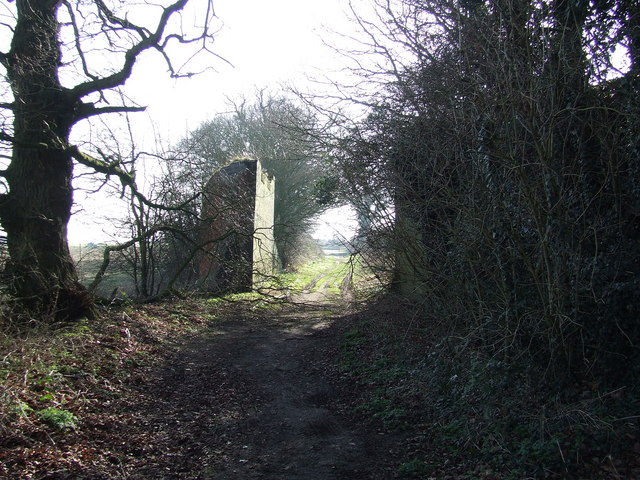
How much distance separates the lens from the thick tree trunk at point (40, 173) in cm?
848

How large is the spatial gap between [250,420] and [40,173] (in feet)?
21.8

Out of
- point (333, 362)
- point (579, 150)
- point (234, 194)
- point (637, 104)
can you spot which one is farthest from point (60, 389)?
point (234, 194)

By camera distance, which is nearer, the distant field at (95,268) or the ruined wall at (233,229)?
the distant field at (95,268)

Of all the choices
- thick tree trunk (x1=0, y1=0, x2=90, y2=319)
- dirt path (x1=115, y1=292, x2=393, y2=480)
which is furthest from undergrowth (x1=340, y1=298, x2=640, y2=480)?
thick tree trunk (x1=0, y1=0, x2=90, y2=319)

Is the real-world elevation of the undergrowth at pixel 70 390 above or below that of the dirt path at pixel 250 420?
above

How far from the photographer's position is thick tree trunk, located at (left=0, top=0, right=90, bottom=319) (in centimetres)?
848

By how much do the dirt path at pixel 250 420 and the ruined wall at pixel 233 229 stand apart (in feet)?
19.1

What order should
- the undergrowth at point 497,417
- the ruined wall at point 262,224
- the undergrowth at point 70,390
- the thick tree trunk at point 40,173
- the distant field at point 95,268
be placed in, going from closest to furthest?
the undergrowth at point 497,417 < the undergrowth at point 70,390 < the thick tree trunk at point 40,173 < the distant field at point 95,268 < the ruined wall at point 262,224

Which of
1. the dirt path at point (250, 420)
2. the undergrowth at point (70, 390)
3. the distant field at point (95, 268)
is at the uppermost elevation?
the distant field at point (95, 268)

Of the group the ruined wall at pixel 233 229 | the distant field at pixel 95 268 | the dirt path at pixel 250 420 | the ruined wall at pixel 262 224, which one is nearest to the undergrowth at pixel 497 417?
the dirt path at pixel 250 420

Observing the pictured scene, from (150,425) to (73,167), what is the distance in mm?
6334

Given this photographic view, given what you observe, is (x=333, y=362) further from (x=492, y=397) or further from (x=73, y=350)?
(x=73, y=350)

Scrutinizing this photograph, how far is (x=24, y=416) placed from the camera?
4.79 m

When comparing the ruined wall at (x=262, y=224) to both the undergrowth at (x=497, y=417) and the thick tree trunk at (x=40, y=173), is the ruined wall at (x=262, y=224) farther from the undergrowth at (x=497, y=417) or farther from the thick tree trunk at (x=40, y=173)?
the undergrowth at (x=497, y=417)
